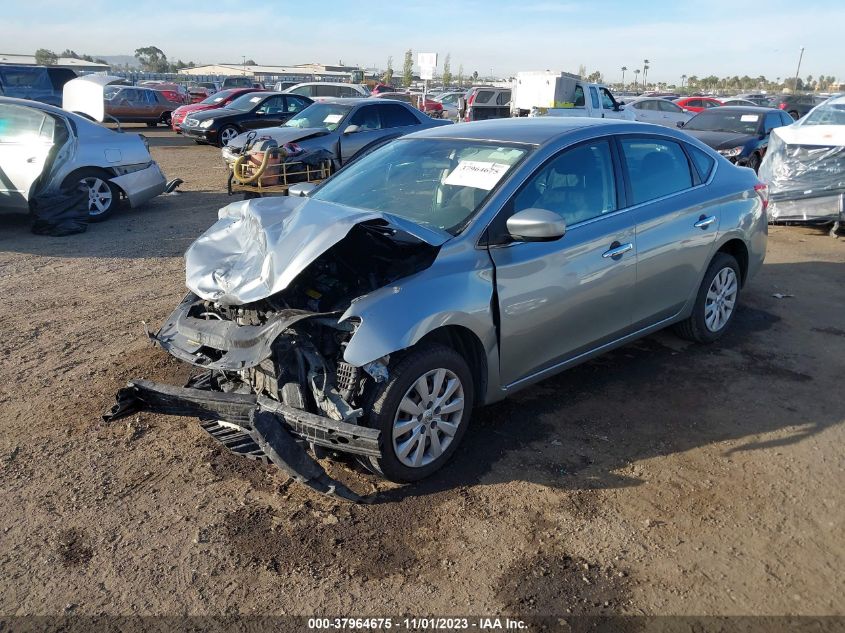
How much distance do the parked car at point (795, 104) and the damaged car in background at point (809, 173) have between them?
20.8 m

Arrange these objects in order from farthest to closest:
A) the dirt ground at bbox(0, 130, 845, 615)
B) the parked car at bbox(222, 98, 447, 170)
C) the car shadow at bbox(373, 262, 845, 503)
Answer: the parked car at bbox(222, 98, 447, 170) < the car shadow at bbox(373, 262, 845, 503) < the dirt ground at bbox(0, 130, 845, 615)

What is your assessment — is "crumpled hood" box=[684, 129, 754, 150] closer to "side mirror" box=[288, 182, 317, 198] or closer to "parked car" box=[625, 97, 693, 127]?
"parked car" box=[625, 97, 693, 127]

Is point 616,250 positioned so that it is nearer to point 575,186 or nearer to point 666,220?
point 575,186

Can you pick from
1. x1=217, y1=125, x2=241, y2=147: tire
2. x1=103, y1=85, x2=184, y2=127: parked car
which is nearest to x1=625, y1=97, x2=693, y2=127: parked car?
x1=217, y1=125, x2=241, y2=147: tire

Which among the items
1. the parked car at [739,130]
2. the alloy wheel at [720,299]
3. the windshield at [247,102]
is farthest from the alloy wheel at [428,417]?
the windshield at [247,102]

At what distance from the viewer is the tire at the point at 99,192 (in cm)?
916

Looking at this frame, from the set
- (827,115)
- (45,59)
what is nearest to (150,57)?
(45,59)

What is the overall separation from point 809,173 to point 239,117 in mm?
14210

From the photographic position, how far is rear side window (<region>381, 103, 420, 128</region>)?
40.5ft

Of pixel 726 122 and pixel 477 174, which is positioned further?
pixel 726 122

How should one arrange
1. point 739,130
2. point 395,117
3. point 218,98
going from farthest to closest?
point 218,98, point 739,130, point 395,117

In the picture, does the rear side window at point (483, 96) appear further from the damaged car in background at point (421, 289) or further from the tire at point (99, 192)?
the damaged car in background at point (421, 289)

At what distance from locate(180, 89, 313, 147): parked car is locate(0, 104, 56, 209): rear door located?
30.3ft

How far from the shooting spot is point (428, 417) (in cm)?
351
